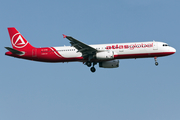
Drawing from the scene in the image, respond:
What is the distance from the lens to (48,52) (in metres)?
52.5

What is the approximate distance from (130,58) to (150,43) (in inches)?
158

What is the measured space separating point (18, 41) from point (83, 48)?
13.4 m

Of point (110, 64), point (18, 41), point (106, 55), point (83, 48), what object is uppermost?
point (18, 41)

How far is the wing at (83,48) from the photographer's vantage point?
1881 inches

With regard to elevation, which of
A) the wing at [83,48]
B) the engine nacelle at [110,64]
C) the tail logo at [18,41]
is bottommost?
the engine nacelle at [110,64]

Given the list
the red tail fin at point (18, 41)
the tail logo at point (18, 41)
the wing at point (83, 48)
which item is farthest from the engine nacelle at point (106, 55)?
the tail logo at point (18, 41)

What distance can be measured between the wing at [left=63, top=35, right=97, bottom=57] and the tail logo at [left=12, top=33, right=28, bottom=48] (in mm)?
11034

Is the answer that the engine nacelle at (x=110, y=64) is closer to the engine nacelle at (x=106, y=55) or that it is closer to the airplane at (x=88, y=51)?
the airplane at (x=88, y=51)

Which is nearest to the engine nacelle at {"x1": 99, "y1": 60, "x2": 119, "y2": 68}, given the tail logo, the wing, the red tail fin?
the wing

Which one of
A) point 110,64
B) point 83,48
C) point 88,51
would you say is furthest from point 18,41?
point 110,64

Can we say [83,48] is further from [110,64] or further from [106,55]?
[110,64]

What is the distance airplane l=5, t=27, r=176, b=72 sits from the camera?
1928 inches

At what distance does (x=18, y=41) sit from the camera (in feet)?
181

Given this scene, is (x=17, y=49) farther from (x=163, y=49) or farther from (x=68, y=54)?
(x=163, y=49)
